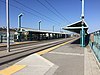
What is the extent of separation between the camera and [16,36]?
52.1m

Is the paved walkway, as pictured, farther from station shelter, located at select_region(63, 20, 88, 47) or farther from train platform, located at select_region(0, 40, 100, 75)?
station shelter, located at select_region(63, 20, 88, 47)

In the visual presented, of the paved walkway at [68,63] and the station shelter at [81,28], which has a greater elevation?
the station shelter at [81,28]

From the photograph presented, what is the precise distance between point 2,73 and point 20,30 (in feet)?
137

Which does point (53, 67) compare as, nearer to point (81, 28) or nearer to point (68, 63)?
point (68, 63)

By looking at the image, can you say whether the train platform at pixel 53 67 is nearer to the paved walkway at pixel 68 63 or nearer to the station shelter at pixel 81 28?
the paved walkway at pixel 68 63

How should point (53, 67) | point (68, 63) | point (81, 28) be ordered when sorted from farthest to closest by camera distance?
point (81, 28) < point (68, 63) < point (53, 67)

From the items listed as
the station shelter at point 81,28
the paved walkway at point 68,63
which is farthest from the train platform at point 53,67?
the station shelter at point 81,28

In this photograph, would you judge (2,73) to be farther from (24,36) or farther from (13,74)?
(24,36)

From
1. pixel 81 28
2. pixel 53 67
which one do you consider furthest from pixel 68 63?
pixel 81 28

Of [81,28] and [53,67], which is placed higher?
[81,28]

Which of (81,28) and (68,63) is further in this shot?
(81,28)

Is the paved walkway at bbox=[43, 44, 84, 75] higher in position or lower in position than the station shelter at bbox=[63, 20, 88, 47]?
lower

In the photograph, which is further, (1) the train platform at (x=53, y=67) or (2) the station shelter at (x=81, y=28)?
(2) the station shelter at (x=81, y=28)

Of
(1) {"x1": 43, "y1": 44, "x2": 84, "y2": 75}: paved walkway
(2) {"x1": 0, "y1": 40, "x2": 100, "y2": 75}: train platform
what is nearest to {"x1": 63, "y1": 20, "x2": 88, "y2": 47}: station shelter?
(1) {"x1": 43, "y1": 44, "x2": 84, "y2": 75}: paved walkway
